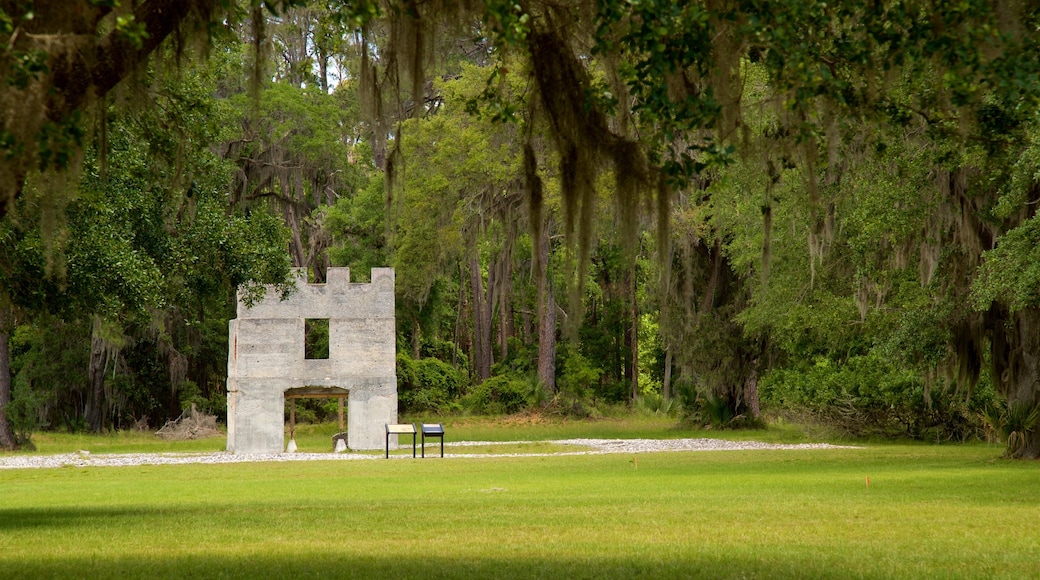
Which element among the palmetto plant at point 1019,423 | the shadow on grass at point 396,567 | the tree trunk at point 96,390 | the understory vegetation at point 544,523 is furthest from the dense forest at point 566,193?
the understory vegetation at point 544,523

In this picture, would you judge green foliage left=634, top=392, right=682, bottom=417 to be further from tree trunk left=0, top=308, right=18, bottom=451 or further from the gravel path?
tree trunk left=0, top=308, right=18, bottom=451

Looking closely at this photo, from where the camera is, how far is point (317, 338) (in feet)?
155

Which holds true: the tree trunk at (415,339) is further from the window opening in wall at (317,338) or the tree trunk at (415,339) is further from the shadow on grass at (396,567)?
the shadow on grass at (396,567)

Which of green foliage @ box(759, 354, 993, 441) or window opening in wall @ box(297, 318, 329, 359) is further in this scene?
window opening in wall @ box(297, 318, 329, 359)

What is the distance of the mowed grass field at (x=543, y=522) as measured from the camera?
361 inches

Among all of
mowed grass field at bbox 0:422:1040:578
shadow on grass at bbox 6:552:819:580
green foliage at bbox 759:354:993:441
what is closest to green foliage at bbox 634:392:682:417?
green foliage at bbox 759:354:993:441

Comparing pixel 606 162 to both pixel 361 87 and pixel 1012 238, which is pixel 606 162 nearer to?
pixel 361 87

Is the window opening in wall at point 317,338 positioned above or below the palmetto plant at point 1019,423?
above

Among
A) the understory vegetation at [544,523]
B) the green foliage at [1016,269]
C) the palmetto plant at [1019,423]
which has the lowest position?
the understory vegetation at [544,523]

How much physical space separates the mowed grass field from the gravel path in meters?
4.97

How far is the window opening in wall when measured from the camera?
4612 cm

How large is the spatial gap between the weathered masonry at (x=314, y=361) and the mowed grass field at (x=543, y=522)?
9.44m

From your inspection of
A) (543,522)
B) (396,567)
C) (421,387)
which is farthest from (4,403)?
(396,567)

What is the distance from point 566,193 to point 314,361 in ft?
84.1
